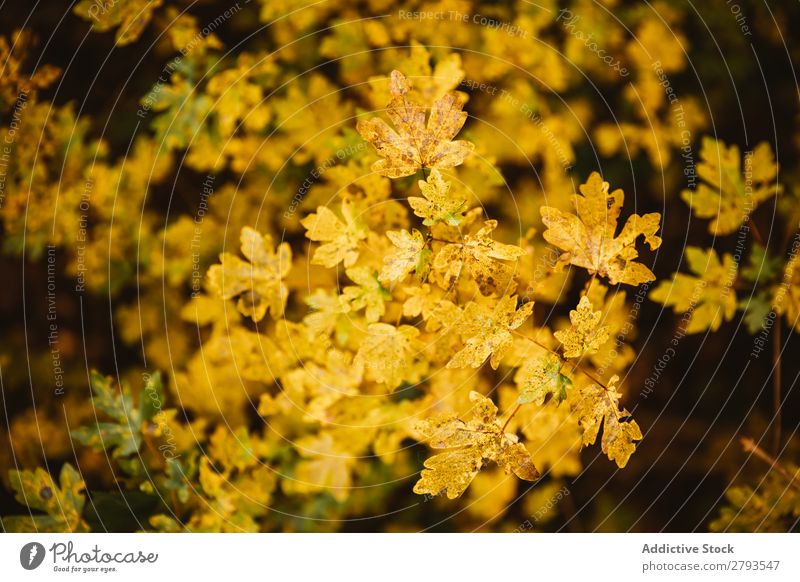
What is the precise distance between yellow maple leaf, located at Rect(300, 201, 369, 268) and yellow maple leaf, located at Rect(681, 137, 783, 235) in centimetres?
49

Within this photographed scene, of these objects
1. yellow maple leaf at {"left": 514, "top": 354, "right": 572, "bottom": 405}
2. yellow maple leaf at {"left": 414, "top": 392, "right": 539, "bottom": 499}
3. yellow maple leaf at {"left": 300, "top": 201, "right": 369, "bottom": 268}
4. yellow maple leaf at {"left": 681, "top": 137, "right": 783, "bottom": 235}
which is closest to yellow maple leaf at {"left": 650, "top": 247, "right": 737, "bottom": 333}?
yellow maple leaf at {"left": 681, "top": 137, "right": 783, "bottom": 235}

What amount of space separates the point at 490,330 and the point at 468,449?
18cm

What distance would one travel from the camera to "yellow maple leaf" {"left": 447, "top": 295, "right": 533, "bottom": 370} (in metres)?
0.87

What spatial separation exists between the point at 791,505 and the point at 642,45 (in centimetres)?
74

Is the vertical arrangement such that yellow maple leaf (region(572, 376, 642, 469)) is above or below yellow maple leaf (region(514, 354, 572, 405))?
below

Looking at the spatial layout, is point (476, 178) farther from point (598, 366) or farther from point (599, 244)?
point (598, 366)

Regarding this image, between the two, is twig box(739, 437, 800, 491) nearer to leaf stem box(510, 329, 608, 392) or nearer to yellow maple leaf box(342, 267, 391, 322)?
leaf stem box(510, 329, 608, 392)

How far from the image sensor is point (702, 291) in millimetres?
920

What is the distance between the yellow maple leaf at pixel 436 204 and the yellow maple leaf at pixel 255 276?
192 mm

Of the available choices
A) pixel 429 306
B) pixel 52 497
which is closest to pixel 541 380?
pixel 429 306

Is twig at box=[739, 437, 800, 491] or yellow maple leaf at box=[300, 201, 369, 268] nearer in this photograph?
yellow maple leaf at box=[300, 201, 369, 268]

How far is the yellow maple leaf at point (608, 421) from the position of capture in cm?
91

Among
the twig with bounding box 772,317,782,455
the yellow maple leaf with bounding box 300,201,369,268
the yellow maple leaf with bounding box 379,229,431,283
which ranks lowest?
the twig with bounding box 772,317,782,455

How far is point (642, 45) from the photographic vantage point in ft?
2.96
